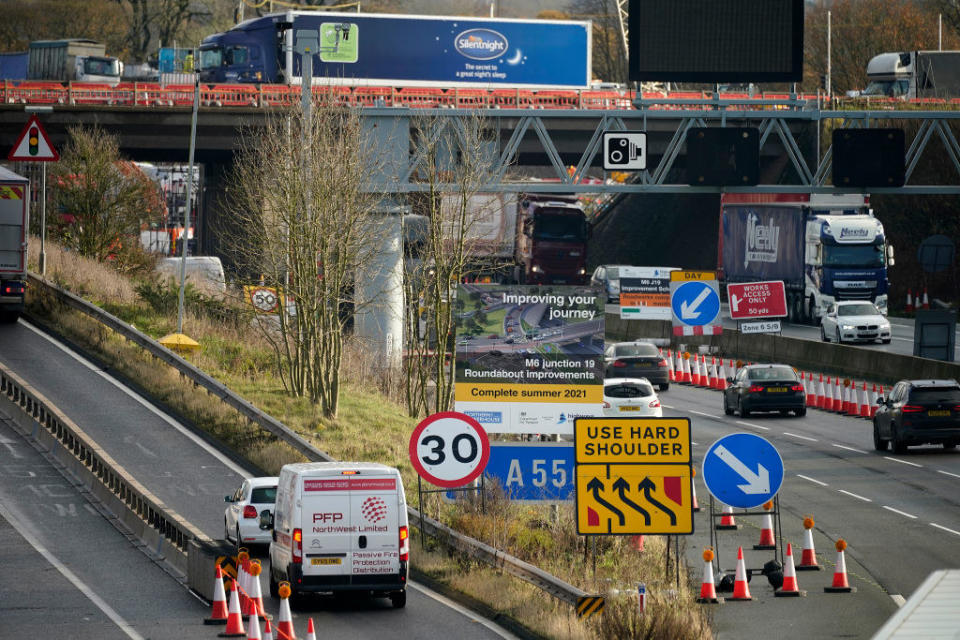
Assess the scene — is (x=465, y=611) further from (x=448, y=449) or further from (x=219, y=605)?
(x=219, y=605)

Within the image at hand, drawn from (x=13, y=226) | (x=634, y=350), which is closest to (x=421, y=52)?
(x=634, y=350)

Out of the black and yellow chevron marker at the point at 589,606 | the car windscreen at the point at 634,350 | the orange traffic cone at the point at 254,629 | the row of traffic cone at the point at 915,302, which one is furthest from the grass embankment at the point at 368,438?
the row of traffic cone at the point at 915,302

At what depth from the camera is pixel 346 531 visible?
17.8 meters

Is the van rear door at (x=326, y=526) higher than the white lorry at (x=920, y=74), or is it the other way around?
the white lorry at (x=920, y=74)

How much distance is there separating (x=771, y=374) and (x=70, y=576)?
23701mm

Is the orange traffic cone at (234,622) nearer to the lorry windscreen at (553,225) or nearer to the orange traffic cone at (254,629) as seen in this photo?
the orange traffic cone at (254,629)

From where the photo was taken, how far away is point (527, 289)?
72.6 ft

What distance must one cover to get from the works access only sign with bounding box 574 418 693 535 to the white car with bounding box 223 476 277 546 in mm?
7168

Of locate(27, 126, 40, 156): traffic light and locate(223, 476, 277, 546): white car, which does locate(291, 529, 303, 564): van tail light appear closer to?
locate(223, 476, 277, 546): white car

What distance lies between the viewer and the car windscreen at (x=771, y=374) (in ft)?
131

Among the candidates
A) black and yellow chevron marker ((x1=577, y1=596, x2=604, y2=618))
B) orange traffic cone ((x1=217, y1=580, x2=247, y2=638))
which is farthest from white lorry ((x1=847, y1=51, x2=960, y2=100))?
orange traffic cone ((x1=217, y1=580, x2=247, y2=638))

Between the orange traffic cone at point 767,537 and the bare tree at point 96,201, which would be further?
the bare tree at point 96,201

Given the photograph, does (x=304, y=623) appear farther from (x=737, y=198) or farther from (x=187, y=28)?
(x=187, y=28)

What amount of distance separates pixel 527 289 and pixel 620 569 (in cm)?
437
